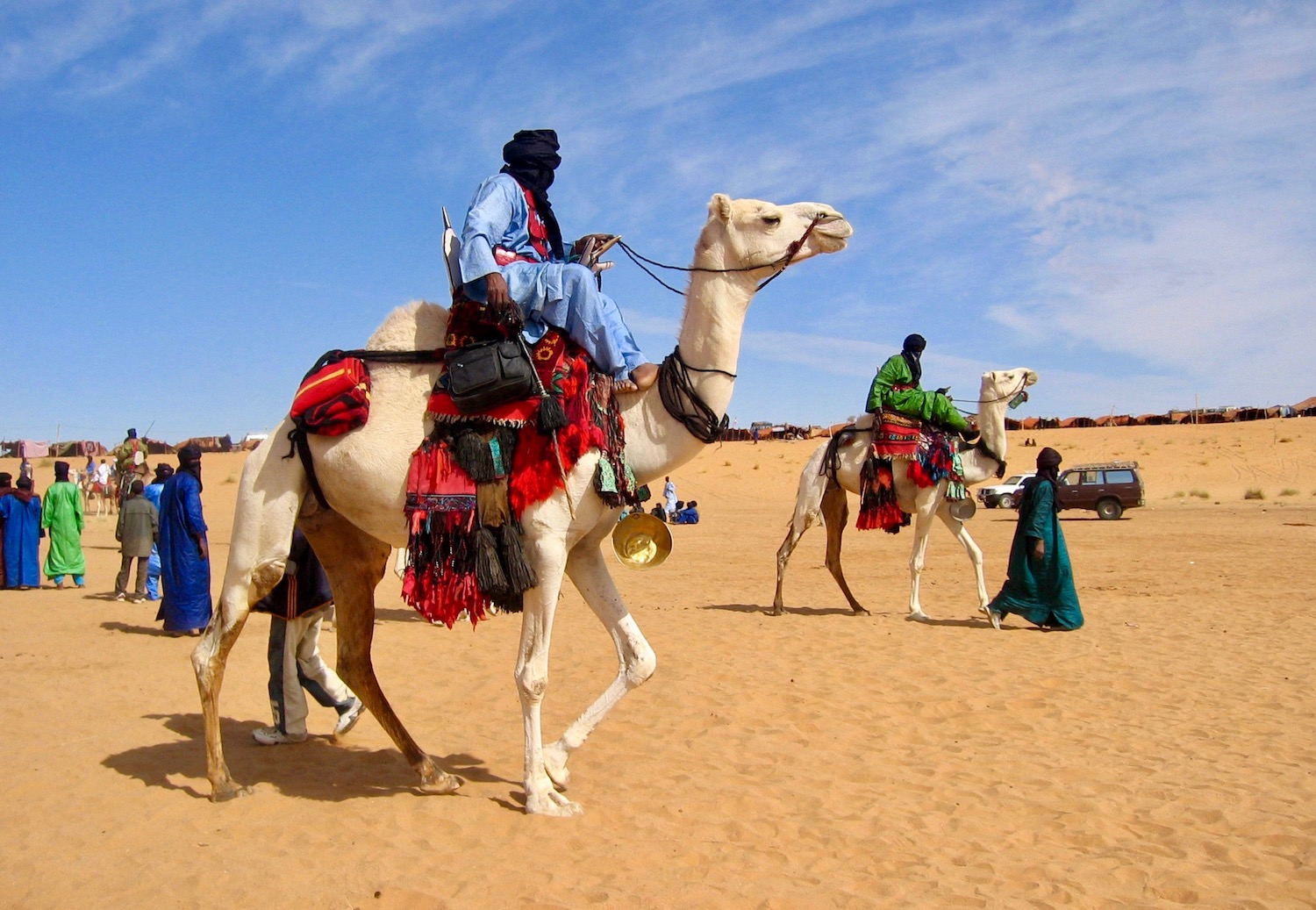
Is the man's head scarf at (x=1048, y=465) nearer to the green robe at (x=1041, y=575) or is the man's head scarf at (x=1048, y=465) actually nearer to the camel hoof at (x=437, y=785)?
the green robe at (x=1041, y=575)

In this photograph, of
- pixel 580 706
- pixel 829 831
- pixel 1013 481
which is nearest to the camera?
pixel 829 831

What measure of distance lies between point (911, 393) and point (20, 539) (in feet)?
46.0

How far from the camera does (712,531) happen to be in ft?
97.9

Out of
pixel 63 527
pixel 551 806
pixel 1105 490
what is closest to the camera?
pixel 551 806

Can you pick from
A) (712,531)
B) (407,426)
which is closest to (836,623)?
(407,426)

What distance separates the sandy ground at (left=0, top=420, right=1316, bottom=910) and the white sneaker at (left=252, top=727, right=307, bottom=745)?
0.08 metres

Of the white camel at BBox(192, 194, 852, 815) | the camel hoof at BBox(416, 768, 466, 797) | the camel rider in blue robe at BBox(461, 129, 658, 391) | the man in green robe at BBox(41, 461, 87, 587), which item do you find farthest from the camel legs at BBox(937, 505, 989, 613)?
the man in green robe at BBox(41, 461, 87, 587)

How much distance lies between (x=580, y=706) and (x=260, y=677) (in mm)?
2891

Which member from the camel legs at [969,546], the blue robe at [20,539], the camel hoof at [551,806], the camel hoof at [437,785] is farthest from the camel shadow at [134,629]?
the camel legs at [969,546]

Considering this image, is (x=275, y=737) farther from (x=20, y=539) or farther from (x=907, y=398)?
(x=20, y=539)

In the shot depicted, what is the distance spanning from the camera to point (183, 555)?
434 inches

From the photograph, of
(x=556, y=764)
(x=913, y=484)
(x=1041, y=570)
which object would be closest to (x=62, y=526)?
(x=913, y=484)

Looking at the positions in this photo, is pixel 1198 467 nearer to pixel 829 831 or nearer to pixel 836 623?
pixel 836 623

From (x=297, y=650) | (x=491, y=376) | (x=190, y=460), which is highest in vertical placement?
(x=491, y=376)
